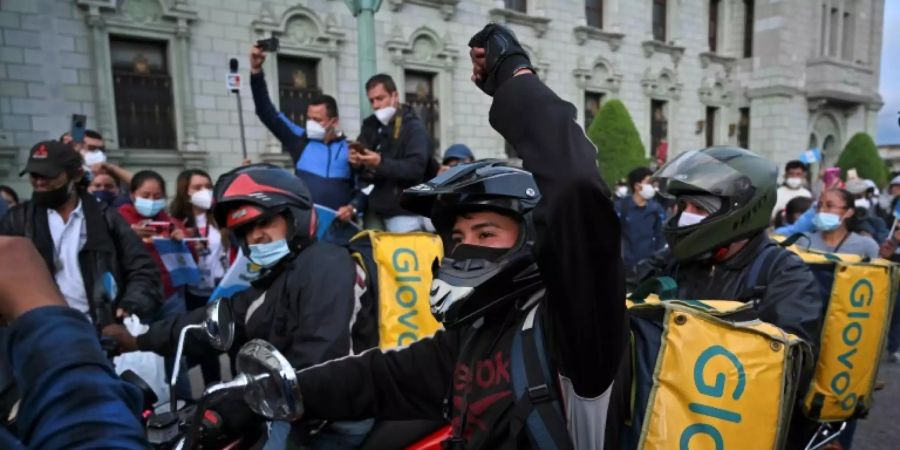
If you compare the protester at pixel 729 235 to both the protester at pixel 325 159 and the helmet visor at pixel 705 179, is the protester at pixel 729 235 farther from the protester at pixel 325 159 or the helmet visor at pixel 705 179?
the protester at pixel 325 159

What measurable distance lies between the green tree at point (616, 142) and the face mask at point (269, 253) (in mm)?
14749

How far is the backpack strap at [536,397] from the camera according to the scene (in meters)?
1.33

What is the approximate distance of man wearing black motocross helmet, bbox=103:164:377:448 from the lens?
2.26 m

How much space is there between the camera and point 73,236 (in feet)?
11.3

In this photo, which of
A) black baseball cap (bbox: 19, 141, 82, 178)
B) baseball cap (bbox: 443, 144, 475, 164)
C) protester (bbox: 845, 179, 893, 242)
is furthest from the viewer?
baseball cap (bbox: 443, 144, 475, 164)

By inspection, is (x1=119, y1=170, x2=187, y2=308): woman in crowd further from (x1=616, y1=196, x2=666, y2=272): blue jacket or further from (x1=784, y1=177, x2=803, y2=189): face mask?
(x1=784, y1=177, x2=803, y2=189): face mask

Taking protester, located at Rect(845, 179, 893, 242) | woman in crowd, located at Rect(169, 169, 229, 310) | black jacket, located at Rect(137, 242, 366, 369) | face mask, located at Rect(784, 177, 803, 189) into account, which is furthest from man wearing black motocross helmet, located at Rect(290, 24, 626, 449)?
face mask, located at Rect(784, 177, 803, 189)

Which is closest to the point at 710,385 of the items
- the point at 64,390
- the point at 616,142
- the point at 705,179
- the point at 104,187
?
the point at 705,179

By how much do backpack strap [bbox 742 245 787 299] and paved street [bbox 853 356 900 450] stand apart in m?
2.78

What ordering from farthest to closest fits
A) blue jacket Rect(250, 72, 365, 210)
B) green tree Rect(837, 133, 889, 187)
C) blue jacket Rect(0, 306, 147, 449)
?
green tree Rect(837, 133, 889, 187)
blue jacket Rect(250, 72, 365, 210)
blue jacket Rect(0, 306, 147, 449)

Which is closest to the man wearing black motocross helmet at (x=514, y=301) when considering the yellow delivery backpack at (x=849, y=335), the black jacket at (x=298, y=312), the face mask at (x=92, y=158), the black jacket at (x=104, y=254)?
the black jacket at (x=298, y=312)

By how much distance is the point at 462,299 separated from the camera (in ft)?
4.92

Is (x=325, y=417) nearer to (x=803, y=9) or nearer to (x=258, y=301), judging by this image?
(x=258, y=301)

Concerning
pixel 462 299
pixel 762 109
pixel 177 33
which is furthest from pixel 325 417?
pixel 762 109
